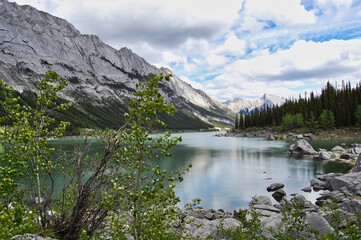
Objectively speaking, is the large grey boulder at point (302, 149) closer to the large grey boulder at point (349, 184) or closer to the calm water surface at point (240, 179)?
the calm water surface at point (240, 179)

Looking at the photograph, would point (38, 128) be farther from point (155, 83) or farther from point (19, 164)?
point (155, 83)

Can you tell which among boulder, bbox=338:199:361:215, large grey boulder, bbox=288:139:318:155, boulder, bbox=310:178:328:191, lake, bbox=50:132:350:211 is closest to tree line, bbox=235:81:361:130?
large grey boulder, bbox=288:139:318:155

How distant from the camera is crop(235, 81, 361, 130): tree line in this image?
121 meters

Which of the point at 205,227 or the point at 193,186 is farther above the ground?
the point at 205,227

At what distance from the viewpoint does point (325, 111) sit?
12388 cm

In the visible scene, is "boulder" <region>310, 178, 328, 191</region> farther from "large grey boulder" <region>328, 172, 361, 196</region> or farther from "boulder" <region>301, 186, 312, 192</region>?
"large grey boulder" <region>328, 172, 361, 196</region>

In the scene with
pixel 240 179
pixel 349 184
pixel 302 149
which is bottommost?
pixel 240 179

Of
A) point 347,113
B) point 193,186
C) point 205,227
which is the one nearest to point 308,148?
point 193,186

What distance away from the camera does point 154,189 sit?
631 cm

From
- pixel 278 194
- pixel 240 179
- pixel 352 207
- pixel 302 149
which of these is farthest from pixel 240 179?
pixel 302 149

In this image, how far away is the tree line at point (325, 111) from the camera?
4771 inches

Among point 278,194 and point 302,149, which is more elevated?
point 302,149

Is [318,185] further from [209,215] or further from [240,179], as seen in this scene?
[209,215]

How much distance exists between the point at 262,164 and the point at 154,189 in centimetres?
5533
